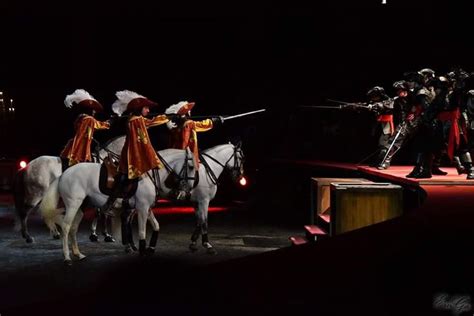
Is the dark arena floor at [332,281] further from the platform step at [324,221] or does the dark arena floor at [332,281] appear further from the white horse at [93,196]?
the platform step at [324,221]

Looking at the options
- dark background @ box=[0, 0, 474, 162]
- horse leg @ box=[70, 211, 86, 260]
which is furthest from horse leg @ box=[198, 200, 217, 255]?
dark background @ box=[0, 0, 474, 162]

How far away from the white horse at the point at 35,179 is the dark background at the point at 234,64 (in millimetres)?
5703

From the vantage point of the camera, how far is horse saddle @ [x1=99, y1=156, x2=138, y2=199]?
852cm

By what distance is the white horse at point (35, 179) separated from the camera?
33.4 ft

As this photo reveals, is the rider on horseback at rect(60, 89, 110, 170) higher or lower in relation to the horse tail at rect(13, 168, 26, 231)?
higher

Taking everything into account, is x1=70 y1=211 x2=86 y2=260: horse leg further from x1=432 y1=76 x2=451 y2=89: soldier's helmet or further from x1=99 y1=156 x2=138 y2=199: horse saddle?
x1=432 y1=76 x2=451 y2=89: soldier's helmet

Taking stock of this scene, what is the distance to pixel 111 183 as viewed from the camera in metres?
8.54

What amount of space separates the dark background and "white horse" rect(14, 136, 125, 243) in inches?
225

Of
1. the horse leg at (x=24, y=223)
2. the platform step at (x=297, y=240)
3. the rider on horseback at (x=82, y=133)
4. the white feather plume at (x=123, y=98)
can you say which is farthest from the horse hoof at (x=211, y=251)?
the horse leg at (x=24, y=223)

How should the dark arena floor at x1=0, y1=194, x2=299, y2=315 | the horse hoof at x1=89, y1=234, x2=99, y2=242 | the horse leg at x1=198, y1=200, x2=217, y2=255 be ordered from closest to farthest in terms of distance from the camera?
the dark arena floor at x1=0, y1=194, x2=299, y2=315 < the horse leg at x1=198, y1=200, x2=217, y2=255 < the horse hoof at x1=89, y1=234, x2=99, y2=242

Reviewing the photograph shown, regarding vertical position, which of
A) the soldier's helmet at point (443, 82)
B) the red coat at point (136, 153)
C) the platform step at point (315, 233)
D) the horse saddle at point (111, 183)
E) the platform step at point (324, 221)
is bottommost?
the platform step at point (315, 233)

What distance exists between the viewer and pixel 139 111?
8594 mm

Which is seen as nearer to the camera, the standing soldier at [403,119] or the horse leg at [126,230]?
the horse leg at [126,230]

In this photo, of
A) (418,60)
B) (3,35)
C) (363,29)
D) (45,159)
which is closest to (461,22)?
(418,60)
